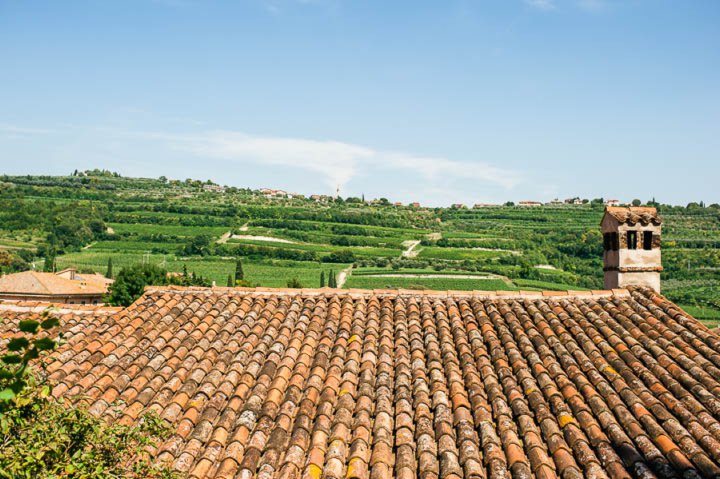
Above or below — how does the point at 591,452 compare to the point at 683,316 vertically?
below

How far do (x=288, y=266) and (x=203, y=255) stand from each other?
498 inches

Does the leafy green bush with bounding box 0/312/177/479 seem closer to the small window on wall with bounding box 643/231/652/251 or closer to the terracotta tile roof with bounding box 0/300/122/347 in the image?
the terracotta tile roof with bounding box 0/300/122/347

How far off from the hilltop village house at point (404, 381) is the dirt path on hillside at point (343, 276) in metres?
57.2

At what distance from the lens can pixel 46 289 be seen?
49.4 metres

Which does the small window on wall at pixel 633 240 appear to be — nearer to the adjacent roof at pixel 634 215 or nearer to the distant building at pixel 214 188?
the adjacent roof at pixel 634 215

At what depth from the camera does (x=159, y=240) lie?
→ 87.6m

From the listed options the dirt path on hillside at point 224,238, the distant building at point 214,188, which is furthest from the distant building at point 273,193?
the dirt path on hillside at point 224,238

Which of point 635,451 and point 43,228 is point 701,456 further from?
point 43,228

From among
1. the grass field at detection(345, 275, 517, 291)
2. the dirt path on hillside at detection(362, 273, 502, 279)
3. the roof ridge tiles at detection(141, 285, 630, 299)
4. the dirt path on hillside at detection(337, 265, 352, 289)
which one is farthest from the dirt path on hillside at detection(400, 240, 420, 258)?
the roof ridge tiles at detection(141, 285, 630, 299)

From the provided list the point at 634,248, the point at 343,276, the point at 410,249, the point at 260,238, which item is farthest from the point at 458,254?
the point at 634,248

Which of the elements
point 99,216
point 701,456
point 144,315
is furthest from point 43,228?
point 701,456

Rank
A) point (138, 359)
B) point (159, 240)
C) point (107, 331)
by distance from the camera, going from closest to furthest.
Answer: point (138, 359), point (107, 331), point (159, 240)

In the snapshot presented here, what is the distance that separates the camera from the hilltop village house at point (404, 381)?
5551mm

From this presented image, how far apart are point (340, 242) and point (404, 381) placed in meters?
83.9
